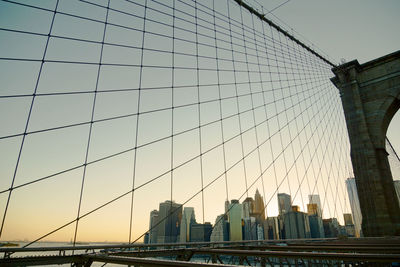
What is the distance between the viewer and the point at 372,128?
11.7 metres

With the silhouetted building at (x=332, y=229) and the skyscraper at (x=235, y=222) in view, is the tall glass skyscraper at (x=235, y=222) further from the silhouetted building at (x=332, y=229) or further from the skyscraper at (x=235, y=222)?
the silhouetted building at (x=332, y=229)

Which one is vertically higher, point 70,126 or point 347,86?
point 347,86

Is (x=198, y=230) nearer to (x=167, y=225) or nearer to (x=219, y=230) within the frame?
(x=219, y=230)

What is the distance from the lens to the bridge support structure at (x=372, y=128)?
10.1 m

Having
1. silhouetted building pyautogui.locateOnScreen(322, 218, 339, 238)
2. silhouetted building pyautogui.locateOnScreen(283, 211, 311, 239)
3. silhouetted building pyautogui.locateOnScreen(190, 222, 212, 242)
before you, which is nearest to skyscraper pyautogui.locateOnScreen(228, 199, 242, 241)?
silhouetted building pyautogui.locateOnScreen(190, 222, 212, 242)

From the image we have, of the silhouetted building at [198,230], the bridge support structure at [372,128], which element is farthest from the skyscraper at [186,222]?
the bridge support structure at [372,128]

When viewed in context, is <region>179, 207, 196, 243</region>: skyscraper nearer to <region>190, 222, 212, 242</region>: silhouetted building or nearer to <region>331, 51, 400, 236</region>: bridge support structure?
<region>190, 222, 212, 242</region>: silhouetted building

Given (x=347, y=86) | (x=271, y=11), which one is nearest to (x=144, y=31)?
(x=271, y=11)

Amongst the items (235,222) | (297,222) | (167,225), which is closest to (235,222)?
(235,222)

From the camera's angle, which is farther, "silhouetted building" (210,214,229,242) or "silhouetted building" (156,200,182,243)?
"silhouetted building" (210,214,229,242)

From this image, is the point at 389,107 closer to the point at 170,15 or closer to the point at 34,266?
the point at 170,15

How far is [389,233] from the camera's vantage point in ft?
31.6

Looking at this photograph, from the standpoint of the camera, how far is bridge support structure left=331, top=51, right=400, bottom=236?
10.1 meters

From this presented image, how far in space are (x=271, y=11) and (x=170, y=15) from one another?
8.01 m
